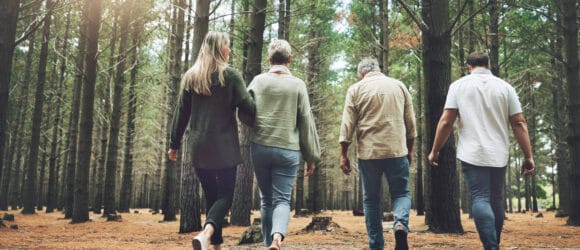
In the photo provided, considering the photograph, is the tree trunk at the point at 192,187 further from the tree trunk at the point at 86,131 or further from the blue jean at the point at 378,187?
the blue jean at the point at 378,187

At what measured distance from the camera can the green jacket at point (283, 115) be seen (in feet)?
13.0

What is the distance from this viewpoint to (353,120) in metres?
4.68

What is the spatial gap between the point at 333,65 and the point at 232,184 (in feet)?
62.4

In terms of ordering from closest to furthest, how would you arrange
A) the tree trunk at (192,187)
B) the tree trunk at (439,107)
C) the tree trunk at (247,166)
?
the tree trunk at (439,107), the tree trunk at (192,187), the tree trunk at (247,166)

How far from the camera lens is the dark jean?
3861mm

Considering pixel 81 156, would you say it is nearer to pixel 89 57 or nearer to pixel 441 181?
pixel 89 57

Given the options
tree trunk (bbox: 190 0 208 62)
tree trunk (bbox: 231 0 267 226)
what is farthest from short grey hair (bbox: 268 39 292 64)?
tree trunk (bbox: 231 0 267 226)

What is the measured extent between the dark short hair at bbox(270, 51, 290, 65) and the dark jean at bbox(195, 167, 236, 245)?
3.77ft

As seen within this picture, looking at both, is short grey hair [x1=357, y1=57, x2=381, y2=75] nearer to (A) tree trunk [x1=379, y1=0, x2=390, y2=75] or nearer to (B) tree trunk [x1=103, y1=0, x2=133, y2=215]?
(A) tree trunk [x1=379, y1=0, x2=390, y2=75]

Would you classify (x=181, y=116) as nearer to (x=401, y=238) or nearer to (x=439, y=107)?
(x=401, y=238)

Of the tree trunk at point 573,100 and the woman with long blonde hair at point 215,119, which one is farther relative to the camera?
the tree trunk at point 573,100

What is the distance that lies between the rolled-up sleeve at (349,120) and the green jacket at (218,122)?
115cm

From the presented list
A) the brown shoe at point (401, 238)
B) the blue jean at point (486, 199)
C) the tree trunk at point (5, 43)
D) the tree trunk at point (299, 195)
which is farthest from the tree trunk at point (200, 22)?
the tree trunk at point (299, 195)

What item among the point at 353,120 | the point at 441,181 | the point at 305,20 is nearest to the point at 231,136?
the point at 353,120
